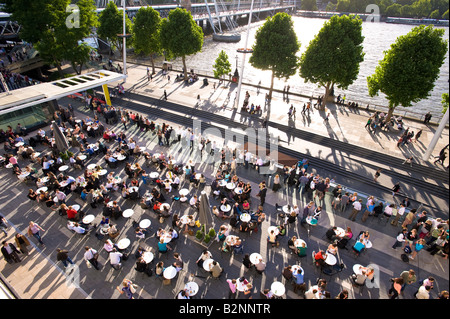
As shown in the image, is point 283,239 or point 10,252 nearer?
point 10,252

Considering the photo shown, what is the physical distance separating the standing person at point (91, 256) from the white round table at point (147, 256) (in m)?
2.21

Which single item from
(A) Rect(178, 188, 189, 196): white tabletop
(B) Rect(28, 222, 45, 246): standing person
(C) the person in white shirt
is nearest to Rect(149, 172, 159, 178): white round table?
(A) Rect(178, 188, 189, 196): white tabletop

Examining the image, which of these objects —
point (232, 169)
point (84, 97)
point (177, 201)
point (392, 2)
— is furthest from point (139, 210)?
point (392, 2)

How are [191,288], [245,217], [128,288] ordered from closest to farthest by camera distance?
[128,288] → [191,288] → [245,217]

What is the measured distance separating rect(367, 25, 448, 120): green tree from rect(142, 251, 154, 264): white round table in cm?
2408

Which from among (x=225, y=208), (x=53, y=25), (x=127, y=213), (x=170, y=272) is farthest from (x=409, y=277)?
(x=53, y=25)

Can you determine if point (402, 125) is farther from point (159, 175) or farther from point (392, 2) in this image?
point (392, 2)

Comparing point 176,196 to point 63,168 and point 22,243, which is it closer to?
point 22,243

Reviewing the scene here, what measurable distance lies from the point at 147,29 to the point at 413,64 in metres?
33.5

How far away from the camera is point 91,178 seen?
1600 cm

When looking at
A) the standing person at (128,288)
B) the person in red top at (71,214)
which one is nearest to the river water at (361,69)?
the person in red top at (71,214)

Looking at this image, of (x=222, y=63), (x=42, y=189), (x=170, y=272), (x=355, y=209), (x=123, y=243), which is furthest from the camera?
(x=222, y=63)

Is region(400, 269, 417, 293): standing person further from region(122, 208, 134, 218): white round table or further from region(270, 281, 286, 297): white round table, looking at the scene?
region(122, 208, 134, 218): white round table

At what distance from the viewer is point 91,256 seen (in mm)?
11305
